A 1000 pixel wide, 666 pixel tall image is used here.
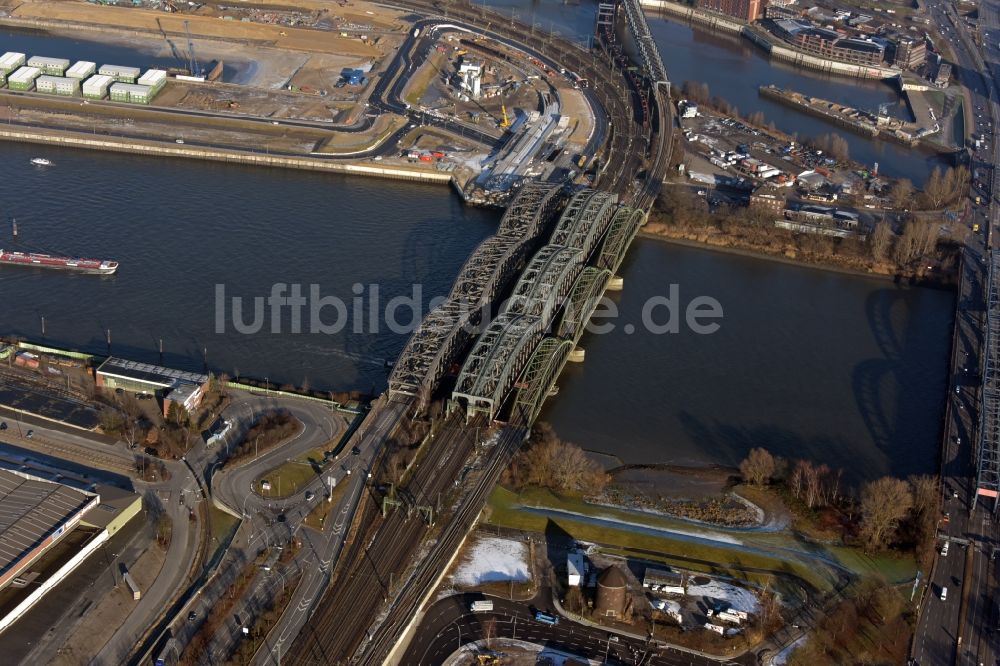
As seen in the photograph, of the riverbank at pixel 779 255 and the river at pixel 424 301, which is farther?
the riverbank at pixel 779 255

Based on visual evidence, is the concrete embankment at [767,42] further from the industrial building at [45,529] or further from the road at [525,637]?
the industrial building at [45,529]

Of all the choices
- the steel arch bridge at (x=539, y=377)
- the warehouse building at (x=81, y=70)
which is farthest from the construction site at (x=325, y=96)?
the steel arch bridge at (x=539, y=377)

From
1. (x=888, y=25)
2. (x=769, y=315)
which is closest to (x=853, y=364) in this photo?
(x=769, y=315)

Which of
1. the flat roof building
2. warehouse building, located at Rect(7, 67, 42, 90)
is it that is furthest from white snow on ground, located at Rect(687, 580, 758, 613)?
warehouse building, located at Rect(7, 67, 42, 90)

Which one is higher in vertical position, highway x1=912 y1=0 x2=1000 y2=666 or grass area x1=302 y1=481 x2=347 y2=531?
highway x1=912 y1=0 x2=1000 y2=666

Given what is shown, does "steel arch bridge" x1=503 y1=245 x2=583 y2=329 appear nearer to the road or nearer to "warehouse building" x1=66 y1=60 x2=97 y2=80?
the road

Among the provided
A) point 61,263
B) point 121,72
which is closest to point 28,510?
point 61,263
